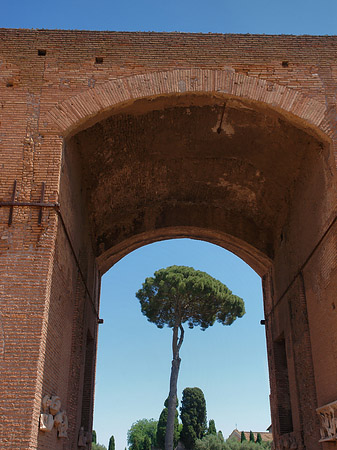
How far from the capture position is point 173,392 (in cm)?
2259

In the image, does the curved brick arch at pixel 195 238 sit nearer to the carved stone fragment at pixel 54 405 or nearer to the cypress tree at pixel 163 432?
the carved stone fragment at pixel 54 405

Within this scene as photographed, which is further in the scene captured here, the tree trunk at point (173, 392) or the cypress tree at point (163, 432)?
the cypress tree at point (163, 432)

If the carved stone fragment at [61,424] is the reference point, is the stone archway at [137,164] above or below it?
above

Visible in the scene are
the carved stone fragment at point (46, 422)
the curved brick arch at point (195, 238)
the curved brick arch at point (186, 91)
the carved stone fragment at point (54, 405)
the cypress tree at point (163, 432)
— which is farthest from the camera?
the cypress tree at point (163, 432)

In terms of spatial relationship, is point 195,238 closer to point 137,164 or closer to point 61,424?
point 137,164

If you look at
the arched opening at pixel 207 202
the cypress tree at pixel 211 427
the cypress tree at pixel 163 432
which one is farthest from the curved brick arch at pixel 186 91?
the cypress tree at pixel 211 427

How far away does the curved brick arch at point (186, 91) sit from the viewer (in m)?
7.28

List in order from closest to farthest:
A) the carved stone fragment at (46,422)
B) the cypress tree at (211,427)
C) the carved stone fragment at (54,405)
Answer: the carved stone fragment at (46,422) < the carved stone fragment at (54,405) < the cypress tree at (211,427)

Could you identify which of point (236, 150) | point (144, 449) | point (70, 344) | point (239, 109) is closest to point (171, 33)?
point (239, 109)

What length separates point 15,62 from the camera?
7617 millimetres

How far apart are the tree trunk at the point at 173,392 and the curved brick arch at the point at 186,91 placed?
17.6 meters

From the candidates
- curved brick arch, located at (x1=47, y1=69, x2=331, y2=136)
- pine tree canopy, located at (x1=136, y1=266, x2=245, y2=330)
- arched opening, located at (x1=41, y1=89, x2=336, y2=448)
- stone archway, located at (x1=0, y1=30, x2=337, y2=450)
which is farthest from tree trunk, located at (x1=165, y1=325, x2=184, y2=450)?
curved brick arch, located at (x1=47, y1=69, x2=331, y2=136)

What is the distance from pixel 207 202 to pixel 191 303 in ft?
47.7

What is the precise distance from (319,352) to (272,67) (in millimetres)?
4505
